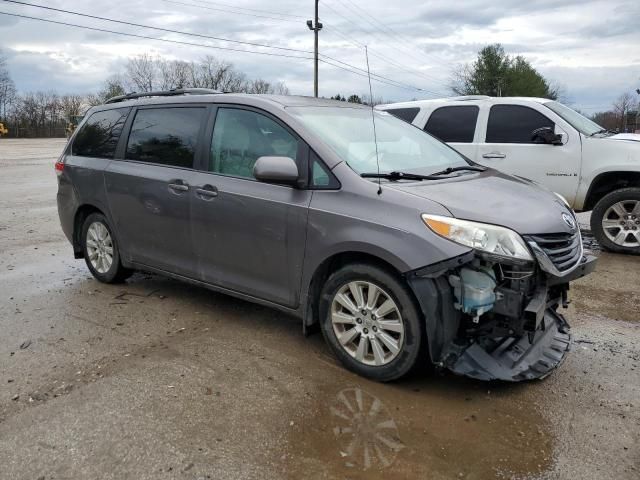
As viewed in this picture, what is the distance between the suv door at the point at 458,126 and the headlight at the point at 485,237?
4772 mm

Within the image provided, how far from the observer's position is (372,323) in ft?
11.6

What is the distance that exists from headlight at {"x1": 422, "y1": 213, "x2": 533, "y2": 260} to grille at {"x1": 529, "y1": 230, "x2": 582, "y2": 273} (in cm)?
13

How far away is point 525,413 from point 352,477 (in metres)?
1.19

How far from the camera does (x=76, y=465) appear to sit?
272 centimetres

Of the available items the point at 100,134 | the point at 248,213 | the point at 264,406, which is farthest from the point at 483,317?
the point at 100,134

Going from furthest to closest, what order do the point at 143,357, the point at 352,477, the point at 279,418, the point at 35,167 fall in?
the point at 35,167 → the point at 143,357 → the point at 279,418 → the point at 352,477

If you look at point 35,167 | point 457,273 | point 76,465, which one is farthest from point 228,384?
point 35,167

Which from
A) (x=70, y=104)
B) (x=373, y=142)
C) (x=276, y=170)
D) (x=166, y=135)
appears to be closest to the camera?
(x=276, y=170)

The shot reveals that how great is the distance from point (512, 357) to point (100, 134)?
438 cm

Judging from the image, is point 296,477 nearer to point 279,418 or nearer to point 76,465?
point 279,418

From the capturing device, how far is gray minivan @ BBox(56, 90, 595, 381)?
10.6 feet

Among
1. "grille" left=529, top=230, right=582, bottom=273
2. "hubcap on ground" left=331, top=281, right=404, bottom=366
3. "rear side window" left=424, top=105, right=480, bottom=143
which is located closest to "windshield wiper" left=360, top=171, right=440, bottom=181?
"hubcap on ground" left=331, top=281, right=404, bottom=366

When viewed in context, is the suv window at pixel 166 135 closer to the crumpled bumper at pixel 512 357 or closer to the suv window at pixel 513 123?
the crumpled bumper at pixel 512 357

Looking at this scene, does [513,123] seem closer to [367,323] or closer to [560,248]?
[560,248]
